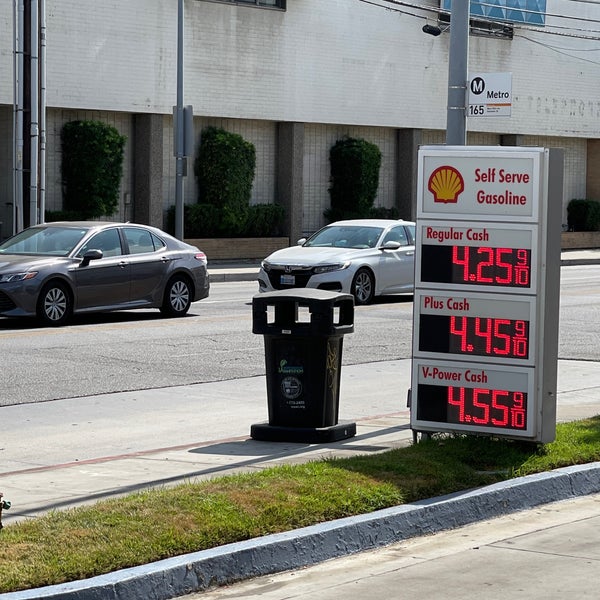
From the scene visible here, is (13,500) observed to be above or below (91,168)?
below

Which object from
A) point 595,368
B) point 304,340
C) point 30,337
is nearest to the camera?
A: point 304,340

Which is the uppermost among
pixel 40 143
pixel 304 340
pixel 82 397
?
pixel 40 143

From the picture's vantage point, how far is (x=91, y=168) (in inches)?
1375

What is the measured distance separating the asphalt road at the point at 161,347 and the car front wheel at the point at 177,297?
0.24 m

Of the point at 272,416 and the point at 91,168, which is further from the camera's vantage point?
the point at 91,168

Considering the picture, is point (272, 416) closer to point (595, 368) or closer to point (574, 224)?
point (595, 368)

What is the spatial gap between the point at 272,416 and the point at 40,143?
61.2ft

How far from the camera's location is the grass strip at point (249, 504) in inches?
261

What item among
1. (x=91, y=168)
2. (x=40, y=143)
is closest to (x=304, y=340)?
(x=40, y=143)

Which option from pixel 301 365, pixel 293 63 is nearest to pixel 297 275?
pixel 301 365

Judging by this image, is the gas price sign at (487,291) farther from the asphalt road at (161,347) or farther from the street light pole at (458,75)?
the asphalt road at (161,347)

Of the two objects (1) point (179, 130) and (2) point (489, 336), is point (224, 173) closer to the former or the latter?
(1) point (179, 130)

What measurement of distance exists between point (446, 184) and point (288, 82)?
30.5m

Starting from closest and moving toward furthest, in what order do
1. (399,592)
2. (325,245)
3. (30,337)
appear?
(399,592) → (30,337) → (325,245)
